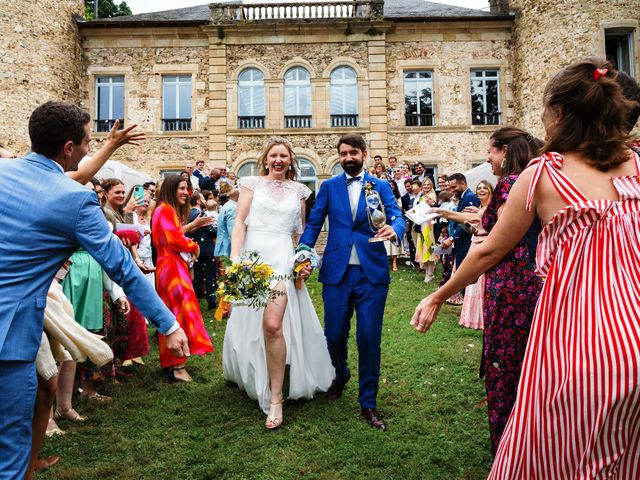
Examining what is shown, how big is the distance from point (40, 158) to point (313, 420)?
309cm

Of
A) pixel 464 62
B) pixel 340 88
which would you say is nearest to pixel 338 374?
pixel 340 88

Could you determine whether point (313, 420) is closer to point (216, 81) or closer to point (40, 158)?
point (40, 158)

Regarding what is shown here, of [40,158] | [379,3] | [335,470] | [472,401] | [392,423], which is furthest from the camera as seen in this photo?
[379,3]

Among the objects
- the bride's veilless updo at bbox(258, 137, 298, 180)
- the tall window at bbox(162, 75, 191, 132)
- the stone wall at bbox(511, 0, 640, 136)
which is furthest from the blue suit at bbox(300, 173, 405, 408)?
the tall window at bbox(162, 75, 191, 132)

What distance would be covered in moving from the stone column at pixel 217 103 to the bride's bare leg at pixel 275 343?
1690 cm

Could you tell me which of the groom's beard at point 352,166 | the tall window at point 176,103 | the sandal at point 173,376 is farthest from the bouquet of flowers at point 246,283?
the tall window at point 176,103

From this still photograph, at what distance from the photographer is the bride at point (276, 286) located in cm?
472

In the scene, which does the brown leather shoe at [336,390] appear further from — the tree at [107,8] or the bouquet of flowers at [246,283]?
the tree at [107,8]

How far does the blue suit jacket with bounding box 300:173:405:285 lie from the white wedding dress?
9.8 inches

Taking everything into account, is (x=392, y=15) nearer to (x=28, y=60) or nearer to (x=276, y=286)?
(x=28, y=60)

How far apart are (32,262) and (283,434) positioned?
2.60 m

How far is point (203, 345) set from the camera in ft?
19.0

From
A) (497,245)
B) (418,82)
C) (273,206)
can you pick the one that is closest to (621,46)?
(418,82)

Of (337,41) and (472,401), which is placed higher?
(337,41)
